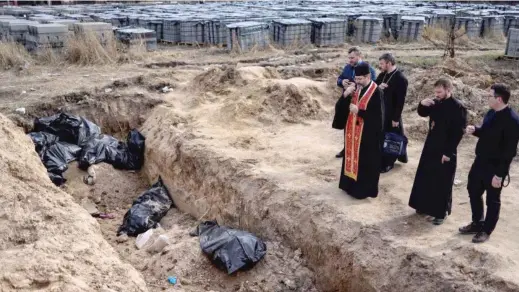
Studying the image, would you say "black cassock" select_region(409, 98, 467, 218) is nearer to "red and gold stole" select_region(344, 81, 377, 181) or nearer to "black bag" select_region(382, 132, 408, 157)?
"red and gold stole" select_region(344, 81, 377, 181)

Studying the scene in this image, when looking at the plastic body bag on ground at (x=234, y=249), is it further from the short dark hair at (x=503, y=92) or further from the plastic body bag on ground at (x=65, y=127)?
the plastic body bag on ground at (x=65, y=127)

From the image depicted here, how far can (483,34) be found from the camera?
19.6 metres

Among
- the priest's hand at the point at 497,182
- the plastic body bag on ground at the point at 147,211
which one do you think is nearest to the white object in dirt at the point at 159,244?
the plastic body bag on ground at the point at 147,211

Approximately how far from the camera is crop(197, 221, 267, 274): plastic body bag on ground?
550cm

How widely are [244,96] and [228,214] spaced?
3.50 m

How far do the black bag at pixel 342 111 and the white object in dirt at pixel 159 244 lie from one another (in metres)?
2.67

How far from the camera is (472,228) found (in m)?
4.83

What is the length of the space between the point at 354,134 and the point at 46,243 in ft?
11.1

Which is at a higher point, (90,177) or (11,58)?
(11,58)

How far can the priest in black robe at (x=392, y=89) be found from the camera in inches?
237

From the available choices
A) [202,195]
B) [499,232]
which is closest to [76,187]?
[202,195]

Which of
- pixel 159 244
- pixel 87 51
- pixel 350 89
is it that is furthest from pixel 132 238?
pixel 87 51

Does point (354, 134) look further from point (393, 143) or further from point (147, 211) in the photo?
point (147, 211)

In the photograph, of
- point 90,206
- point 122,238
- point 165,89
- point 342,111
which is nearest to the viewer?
point 342,111
